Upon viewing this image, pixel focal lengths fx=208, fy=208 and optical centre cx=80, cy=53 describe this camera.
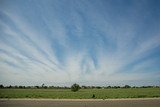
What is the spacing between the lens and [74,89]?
70688mm
